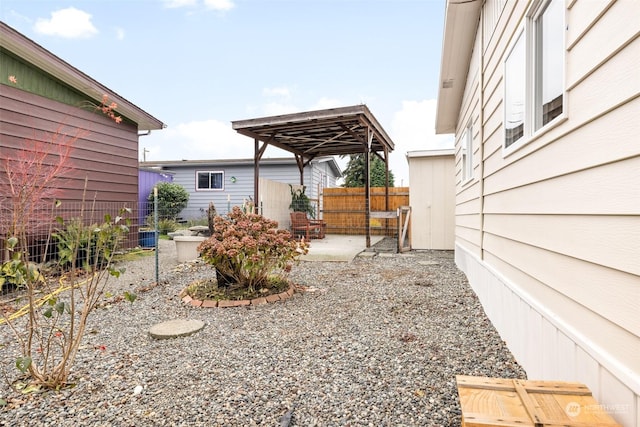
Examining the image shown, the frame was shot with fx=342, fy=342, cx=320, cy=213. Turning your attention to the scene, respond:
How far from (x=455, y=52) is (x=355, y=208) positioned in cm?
713

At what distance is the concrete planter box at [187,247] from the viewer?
6453 mm

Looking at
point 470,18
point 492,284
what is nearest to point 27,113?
point 470,18

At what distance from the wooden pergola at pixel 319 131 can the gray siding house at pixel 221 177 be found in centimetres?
268

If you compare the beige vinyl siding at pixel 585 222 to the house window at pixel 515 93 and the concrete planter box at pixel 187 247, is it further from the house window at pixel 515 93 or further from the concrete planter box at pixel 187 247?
the concrete planter box at pixel 187 247

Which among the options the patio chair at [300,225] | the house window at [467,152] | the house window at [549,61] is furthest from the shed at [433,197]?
the house window at [549,61]

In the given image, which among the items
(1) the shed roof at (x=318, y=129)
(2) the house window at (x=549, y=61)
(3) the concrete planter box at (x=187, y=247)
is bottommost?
(3) the concrete planter box at (x=187, y=247)

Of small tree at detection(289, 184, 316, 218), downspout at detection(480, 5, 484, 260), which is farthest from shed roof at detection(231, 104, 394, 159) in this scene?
downspout at detection(480, 5, 484, 260)

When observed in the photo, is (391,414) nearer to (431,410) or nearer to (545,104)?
(431,410)

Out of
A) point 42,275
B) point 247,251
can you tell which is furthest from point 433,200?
point 42,275

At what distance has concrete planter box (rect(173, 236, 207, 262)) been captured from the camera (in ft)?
21.2

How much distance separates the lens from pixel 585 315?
4.76 ft

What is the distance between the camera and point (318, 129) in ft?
29.1

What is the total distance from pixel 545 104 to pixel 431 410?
1.86 metres

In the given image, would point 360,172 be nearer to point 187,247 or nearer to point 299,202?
point 299,202
